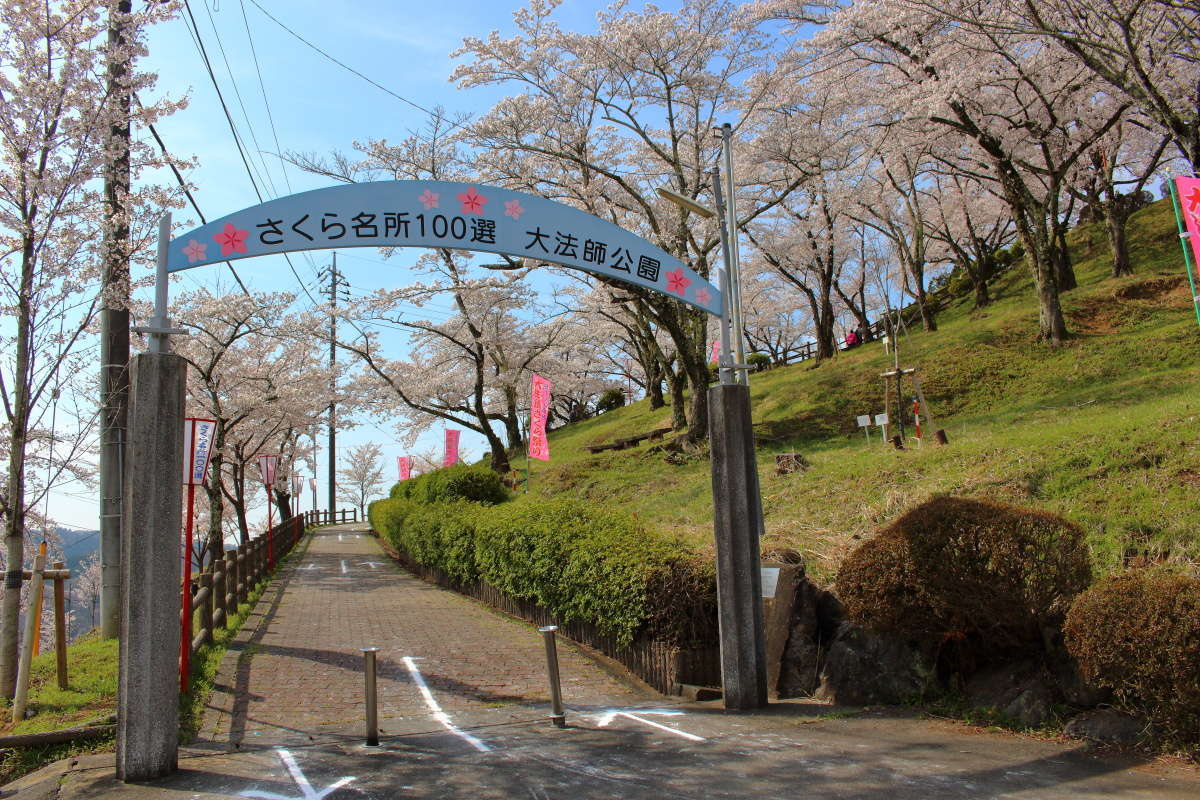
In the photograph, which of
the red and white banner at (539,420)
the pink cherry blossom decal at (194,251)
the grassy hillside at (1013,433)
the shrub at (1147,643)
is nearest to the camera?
the shrub at (1147,643)

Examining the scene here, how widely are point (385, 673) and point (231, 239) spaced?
5173 millimetres

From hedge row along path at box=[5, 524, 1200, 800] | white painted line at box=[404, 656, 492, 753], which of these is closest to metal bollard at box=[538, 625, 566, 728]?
hedge row along path at box=[5, 524, 1200, 800]

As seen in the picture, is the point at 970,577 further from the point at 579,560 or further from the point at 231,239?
the point at 231,239

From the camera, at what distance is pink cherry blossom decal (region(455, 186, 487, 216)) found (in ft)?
21.7

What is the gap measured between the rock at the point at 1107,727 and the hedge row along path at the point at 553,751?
0.45 feet

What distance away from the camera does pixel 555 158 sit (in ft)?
63.9

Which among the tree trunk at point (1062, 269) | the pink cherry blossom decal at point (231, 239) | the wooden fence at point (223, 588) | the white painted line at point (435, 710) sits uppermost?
the tree trunk at point (1062, 269)

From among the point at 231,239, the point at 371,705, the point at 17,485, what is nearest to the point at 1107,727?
the point at 371,705

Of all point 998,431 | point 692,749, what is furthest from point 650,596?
point 998,431

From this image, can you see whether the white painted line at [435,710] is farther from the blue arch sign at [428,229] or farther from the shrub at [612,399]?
the shrub at [612,399]

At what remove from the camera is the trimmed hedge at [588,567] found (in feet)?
25.4

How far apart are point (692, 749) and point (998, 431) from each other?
10.4 m

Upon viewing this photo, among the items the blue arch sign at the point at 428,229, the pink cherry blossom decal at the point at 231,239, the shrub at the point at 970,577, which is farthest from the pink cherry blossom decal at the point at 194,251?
the shrub at the point at 970,577

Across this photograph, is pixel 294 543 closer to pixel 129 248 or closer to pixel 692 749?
pixel 129 248
